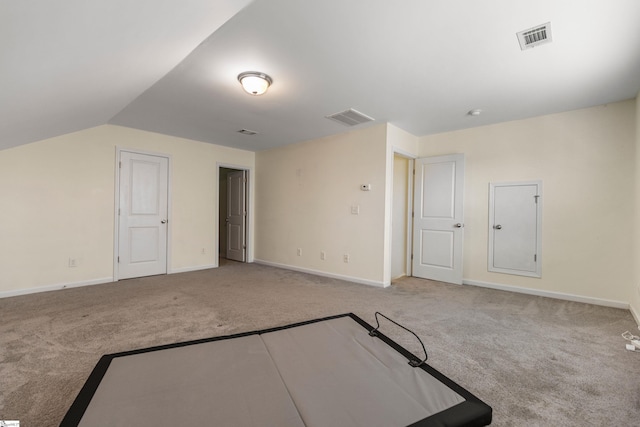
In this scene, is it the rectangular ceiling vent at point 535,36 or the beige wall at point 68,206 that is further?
the beige wall at point 68,206

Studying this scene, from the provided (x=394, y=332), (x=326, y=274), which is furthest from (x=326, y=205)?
(x=394, y=332)

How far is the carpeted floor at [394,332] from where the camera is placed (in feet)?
5.10

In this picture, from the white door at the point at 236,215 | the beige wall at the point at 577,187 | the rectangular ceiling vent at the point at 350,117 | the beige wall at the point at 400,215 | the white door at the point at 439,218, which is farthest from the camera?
the white door at the point at 236,215

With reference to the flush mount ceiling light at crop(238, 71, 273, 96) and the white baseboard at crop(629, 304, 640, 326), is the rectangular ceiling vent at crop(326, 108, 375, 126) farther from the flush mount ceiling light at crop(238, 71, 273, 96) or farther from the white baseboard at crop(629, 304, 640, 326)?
the white baseboard at crop(629, 304, 640, 326)

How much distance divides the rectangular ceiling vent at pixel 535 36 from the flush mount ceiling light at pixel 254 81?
2119 mm

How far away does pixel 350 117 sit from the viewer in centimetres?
375

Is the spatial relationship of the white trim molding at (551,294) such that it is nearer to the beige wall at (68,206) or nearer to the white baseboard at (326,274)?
the white baseboard at (326,274)

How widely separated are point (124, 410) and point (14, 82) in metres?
2.02

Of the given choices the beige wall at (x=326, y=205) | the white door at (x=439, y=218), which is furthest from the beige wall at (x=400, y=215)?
the beige wall at (x=326, y=205)

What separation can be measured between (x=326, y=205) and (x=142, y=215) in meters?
3.12

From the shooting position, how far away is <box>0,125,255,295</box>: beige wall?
11.3 ft

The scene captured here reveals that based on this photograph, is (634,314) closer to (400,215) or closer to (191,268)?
(400,215)

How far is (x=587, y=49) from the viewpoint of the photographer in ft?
7.18

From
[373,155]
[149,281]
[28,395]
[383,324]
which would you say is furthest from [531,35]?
[149,281]
